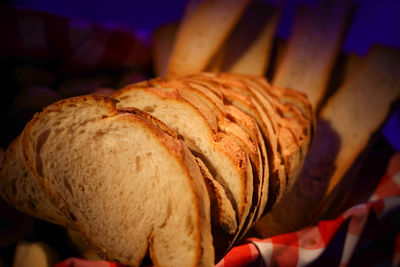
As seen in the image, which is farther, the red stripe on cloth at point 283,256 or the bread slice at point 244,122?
the red stripe on cloth at point 283,256

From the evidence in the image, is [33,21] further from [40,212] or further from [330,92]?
[330,92]

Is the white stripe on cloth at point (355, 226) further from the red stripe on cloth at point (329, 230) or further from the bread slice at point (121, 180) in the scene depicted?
the bread slice at point (121, 180)

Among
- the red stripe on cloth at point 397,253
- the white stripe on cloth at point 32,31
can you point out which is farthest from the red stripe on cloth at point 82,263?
the white stripe on cloth at point 32,31

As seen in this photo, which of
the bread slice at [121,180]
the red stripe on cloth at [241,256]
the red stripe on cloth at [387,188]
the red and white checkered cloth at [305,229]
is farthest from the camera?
the red stripe on cloth at [387,188]

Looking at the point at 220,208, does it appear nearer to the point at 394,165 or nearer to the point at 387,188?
the point at 387,188

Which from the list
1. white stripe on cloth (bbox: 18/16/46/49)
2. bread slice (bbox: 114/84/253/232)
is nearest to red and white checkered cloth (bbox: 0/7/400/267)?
white stripe on cloth (bbox: 18/16/46/49)

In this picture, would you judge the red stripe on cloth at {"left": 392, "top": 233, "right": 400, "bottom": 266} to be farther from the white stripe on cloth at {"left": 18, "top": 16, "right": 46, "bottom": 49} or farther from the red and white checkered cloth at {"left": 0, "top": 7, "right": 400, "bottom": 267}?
the white stripe on cloth at {"left": 18, "top": 16, "right": 46, "bottom": 49}
